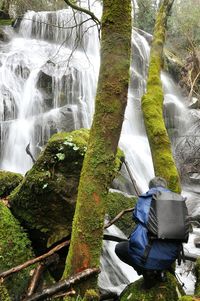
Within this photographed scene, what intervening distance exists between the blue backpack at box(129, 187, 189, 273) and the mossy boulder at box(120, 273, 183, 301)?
410 millimetres

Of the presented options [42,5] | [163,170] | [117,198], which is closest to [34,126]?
[117,198]

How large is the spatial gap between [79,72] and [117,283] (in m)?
10.7

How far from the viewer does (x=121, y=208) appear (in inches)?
277

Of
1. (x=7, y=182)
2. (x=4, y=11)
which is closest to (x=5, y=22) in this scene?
(x=4, y=11)

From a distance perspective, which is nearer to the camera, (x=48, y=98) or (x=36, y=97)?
(x=36, y=97)

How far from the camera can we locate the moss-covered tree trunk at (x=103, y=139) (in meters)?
3.22

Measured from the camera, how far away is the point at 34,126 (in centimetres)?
1220

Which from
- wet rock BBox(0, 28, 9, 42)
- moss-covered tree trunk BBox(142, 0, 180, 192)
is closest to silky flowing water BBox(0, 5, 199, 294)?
wet rock BBox(0, 28, 9, 42)

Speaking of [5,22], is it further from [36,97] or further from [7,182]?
[7,182]

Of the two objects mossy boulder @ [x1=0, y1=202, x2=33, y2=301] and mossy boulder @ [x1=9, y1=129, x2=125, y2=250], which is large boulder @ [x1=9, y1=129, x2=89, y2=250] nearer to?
mossy boulder @ [x1=9, y1=129, x2=125, y2=250]

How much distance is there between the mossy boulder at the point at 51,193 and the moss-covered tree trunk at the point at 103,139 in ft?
4.27

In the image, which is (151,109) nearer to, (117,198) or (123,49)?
(123,49)

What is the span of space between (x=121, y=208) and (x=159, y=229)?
3735 mm

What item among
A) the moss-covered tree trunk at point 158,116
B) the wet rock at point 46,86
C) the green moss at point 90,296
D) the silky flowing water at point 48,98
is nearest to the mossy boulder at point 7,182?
the moss-covered tree trunk at point 158,116
